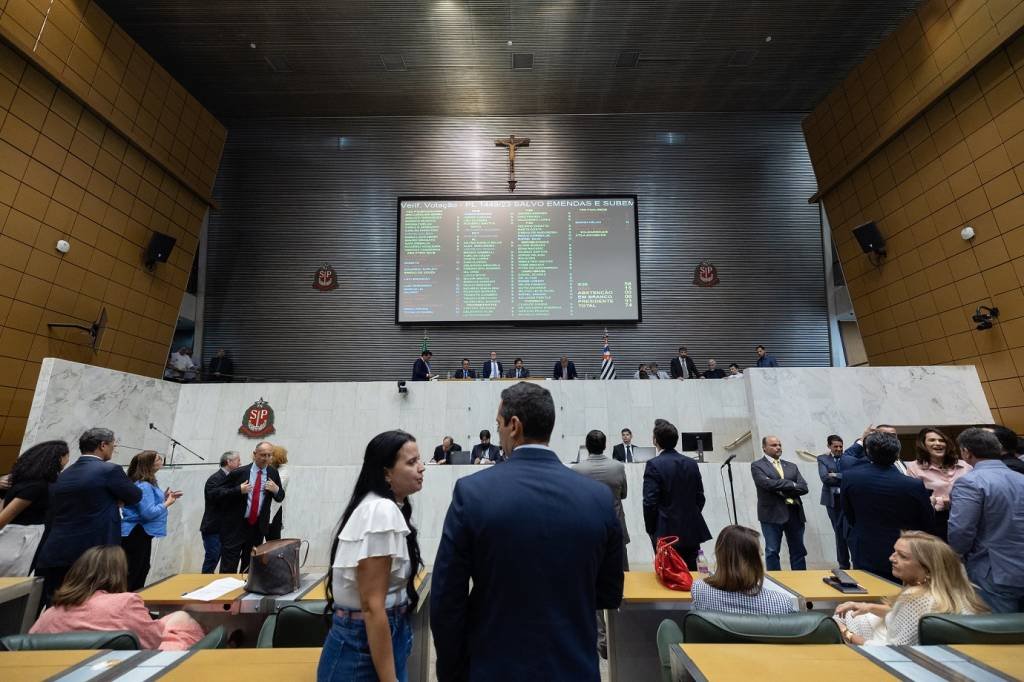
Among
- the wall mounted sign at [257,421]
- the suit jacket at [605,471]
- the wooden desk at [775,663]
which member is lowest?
the wooden desk at [775,663]

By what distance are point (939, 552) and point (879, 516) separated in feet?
4.04

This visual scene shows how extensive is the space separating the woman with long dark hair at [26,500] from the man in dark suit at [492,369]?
7.87m

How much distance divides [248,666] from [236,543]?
307cm

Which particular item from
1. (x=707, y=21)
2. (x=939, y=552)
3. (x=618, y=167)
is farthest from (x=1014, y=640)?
(x=618, y=167)

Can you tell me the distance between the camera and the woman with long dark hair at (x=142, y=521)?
363cm

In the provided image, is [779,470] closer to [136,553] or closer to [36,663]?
[36,663]

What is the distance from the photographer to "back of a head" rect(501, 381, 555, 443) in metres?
1.50

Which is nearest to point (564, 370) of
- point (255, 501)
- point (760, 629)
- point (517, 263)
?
point (517, 263)

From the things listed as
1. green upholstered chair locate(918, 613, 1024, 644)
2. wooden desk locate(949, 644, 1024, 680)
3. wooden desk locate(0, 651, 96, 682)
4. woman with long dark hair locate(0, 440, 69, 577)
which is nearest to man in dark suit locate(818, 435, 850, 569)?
green upholstered chair locate(918, 613, 1024, 644)

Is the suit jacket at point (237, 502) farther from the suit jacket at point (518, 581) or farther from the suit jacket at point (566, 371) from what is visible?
the suit jacket at point (566, 371)

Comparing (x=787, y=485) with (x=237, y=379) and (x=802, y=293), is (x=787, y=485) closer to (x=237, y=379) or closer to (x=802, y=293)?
(x=802, y=293)

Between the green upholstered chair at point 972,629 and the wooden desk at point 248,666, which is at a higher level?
the green upholstered chair at point 972,629

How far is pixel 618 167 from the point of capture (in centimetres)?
1279

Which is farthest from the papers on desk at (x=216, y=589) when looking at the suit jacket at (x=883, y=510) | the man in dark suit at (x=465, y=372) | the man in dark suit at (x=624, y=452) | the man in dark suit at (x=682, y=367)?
the man in dark suit at (x=682, y=367)
